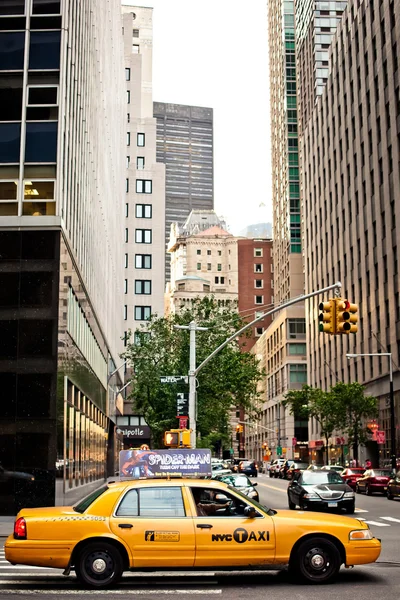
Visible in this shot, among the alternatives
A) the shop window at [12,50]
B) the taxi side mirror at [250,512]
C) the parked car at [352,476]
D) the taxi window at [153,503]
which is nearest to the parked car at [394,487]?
the parked car at [352,476]

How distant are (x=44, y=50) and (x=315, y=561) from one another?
21905 millimetres

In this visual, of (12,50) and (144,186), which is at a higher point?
(144,186)

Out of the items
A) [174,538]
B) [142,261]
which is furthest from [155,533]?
[142,261]

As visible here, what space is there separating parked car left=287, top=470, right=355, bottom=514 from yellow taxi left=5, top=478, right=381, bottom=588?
1403 cm

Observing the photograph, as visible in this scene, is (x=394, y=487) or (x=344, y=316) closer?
(x=344, y=316)

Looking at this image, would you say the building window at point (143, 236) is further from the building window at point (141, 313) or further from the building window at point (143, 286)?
the building window at point (141, 313)

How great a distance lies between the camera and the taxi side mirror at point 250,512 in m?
11.6

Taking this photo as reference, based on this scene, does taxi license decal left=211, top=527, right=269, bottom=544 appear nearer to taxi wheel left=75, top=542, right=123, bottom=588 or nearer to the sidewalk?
taxi wheel left=75, top=542, right=123, bottom=588

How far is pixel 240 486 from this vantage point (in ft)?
99.2

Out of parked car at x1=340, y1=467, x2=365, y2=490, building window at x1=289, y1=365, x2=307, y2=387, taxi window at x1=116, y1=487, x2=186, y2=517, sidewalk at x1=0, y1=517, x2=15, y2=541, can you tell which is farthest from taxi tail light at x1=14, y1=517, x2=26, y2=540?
building window at x1=289, y1=365, x2=307, y2=387

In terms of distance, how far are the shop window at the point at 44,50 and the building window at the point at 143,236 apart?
6344cm

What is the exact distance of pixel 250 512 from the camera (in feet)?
38.0

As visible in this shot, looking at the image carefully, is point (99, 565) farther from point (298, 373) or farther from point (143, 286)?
point (298, 373)

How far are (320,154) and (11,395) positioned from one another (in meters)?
70.6
